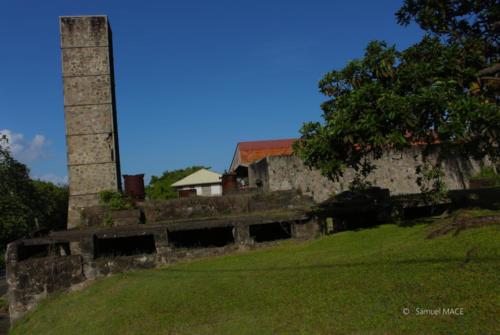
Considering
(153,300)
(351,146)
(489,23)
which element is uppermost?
(489,23)

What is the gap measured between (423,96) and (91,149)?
1443 centimetres

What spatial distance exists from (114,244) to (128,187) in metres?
4.79

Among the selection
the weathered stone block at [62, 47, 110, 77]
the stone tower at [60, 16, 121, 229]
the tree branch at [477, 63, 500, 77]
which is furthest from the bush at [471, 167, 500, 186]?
the weathered stone block at [62, 47, 110, 77]

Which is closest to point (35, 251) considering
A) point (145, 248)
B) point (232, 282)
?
point (145, 248)

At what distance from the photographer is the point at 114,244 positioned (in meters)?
12.3

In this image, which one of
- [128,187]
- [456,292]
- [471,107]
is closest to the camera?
[456,292]

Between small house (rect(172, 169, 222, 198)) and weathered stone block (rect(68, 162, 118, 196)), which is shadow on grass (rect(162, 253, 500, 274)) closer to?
weathered stone block (rect(68, 162, 118, 196))

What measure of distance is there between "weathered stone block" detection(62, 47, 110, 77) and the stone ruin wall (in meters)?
7.62

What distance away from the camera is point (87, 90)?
18.5m

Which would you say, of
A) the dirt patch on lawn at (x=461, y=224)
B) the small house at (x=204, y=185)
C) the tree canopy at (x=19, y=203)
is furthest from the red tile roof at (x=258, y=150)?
the dirt patch on lawn at (x=461, y=224)

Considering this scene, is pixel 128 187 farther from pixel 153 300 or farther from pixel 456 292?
pixel 456 292

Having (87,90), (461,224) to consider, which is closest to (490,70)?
(461,224)

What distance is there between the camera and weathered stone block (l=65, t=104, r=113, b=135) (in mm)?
18359

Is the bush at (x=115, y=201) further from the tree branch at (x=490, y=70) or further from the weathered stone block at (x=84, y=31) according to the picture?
the tree branch at (x=490, y=70)
